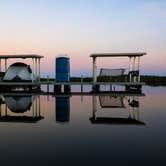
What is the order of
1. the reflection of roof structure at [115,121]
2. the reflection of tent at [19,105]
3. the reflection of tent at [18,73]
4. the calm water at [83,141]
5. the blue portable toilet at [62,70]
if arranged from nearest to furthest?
1. the calm water at [83,141]
2. the reflection of roof structure at [115,121]
3. the reflection of tent at [19,105]
4. the blue portable toilet at [62,70]
5. the reflection of tent at [18,73]

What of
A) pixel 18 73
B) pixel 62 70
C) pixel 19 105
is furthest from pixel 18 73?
pixel 19 105

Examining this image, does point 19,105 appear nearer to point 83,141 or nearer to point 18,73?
point 83,141

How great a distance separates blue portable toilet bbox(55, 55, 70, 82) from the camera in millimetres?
29716

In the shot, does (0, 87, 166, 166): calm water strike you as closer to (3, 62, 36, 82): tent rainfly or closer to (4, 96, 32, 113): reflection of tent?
(4, 96, 32, 113): reflection of tent

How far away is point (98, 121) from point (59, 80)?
18.1 m

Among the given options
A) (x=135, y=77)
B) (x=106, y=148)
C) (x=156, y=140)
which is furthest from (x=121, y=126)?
(x=135, y=77)

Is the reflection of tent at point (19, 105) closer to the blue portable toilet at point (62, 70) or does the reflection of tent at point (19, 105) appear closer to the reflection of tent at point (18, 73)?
the blue portable toilet at point (62, 70)

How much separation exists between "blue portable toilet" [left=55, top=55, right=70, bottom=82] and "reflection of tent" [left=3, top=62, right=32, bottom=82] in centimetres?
278

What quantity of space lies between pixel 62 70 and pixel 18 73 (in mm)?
4042

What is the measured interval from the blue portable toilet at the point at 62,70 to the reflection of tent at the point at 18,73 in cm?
278

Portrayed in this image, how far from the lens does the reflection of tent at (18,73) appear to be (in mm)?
30812

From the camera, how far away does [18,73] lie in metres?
30.9

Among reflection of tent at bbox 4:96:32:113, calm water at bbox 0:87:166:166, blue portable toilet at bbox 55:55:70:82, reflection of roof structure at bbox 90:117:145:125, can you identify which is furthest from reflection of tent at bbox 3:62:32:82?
reflection of roof structure at bbox 90:117:145:125

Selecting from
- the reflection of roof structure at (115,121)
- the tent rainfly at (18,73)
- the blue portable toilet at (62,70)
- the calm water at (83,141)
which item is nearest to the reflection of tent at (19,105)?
the calm water at (83,141)
